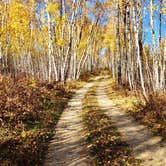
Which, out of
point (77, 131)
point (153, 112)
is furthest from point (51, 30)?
point (77, 131)

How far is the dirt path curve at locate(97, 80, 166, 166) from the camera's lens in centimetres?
952

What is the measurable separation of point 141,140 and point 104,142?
5.56ft

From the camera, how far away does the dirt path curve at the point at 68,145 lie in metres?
9.45

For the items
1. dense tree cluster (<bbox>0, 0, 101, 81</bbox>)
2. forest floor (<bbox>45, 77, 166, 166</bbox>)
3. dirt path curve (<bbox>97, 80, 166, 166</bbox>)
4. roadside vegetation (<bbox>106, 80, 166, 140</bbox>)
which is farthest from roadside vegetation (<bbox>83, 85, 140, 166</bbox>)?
dense tree cluster (<bbox>0, 0, 101, 81</bbox>)

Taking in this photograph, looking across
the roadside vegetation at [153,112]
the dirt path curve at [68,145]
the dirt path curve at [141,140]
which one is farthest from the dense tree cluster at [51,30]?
the dirt path curve at [141,140]

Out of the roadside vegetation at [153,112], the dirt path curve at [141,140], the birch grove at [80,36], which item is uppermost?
the birch grove at [80,36]

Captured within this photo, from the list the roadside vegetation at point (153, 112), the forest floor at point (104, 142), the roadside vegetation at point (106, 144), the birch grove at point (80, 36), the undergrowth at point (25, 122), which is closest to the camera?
the roadside vegetation at point (106, 144)

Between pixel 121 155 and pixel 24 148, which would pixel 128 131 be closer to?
pixel 121 155

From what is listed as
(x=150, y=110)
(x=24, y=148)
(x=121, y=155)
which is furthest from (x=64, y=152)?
(x=150, y=110)

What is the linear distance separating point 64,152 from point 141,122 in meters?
5.23

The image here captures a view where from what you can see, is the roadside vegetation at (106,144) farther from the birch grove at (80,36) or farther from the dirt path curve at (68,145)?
the birch grove at (80,36)

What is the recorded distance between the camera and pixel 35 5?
131ft

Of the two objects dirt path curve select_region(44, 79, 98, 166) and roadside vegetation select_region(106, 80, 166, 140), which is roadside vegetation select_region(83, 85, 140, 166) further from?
roadside vegetation select_region(106, 80, 166, 140)

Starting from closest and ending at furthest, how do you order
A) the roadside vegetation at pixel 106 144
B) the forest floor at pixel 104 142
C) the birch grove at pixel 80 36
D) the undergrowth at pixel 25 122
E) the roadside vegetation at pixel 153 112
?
the roadside vegetation at pixel 106 144 → the forest floor at pixel 104 142 → the undergrowth at pixel 25 122 → the roadside vegetation at pixel 153 112 → the birch grove at pixel 80 36
